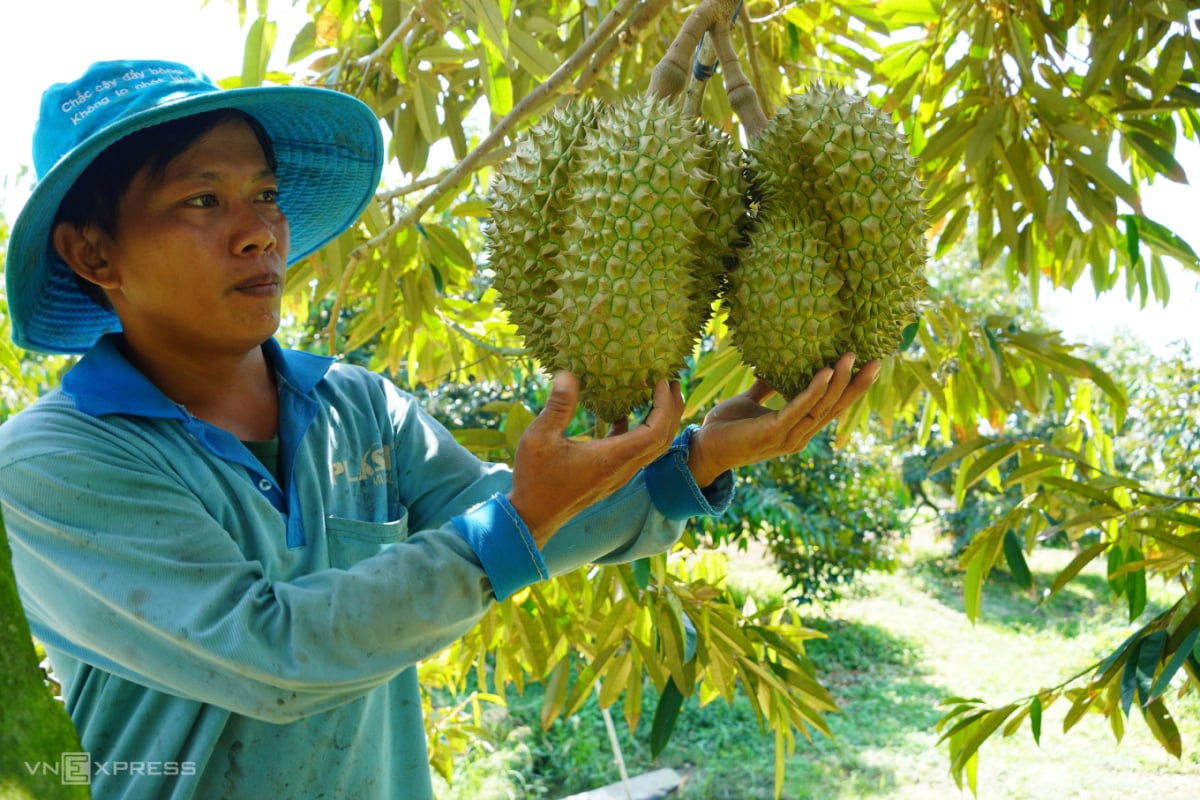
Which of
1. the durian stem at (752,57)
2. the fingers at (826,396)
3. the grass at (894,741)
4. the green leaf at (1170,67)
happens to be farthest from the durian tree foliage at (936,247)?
the grass at (894,741)

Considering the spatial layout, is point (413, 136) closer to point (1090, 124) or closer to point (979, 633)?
point (1090, 124)

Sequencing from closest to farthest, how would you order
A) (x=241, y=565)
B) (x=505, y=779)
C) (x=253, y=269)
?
1. (x=241, y=565)
2. (x=253, y=269)
3. (x=505, y=779)

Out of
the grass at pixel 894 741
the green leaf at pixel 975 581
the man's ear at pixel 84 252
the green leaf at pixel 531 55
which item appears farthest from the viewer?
the grass at pixel 894 741

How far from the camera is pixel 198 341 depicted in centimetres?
142

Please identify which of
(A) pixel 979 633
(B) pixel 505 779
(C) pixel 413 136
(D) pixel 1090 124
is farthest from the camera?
(A) pixel 979 633

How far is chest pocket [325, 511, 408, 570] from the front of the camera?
1.44 m

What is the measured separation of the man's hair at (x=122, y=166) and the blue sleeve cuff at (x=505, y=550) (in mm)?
652

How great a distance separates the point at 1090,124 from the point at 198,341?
5.90 ft

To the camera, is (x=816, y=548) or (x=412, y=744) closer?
(x=412, y=744)

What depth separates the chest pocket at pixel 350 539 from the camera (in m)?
1.44

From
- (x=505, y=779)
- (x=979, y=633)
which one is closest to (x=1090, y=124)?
(x=505, y=779)

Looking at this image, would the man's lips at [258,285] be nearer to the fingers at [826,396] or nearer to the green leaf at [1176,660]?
the fingers at [826,396]

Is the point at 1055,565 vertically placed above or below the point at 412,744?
below

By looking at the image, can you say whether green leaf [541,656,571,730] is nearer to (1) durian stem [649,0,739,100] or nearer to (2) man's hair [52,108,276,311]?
(2) man's hair [52,108,276,311]
